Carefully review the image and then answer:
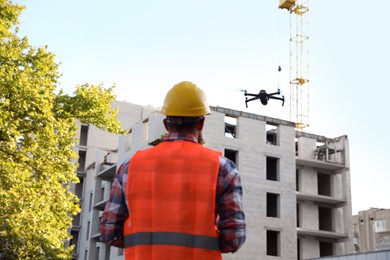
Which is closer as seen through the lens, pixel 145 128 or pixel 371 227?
pixel 145 128

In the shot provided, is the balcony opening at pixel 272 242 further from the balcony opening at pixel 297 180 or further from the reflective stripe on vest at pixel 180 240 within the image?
the reflective stripe on vest at pixel 180 240

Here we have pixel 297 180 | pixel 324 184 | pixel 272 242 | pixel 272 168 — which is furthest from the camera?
pixel 324 184

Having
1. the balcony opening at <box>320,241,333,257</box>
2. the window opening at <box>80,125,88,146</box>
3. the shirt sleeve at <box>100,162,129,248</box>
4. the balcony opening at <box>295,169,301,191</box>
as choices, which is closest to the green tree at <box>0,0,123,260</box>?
the shirt sleeve at <box>100,162,129,248</box>

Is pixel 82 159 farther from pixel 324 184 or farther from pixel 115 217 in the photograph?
pixel 115 217

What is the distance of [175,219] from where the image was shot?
2404 millimetres

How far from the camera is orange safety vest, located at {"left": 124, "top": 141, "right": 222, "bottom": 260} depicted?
7.84 feet

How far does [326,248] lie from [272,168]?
7.71 metres

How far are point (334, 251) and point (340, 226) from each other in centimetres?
189

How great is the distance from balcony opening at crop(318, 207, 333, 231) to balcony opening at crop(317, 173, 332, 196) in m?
1.32

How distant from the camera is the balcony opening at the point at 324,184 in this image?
149ft

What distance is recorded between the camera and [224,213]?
2.42 metres

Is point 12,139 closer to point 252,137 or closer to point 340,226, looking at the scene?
point 252,137

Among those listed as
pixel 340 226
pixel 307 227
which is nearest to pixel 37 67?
pixel 307 227

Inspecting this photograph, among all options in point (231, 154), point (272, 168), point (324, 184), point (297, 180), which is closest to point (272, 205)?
point (272, 168)
